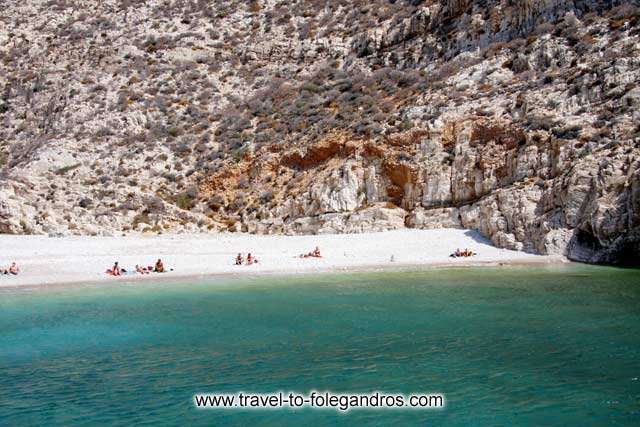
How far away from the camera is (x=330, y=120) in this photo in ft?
114

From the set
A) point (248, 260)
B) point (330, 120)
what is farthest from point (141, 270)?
point (330, 120)

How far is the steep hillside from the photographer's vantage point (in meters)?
24.0

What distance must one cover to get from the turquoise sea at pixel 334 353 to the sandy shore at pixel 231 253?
508cm

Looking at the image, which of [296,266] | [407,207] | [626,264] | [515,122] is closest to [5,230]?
[296,266]

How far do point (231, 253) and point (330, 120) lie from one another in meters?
13.8

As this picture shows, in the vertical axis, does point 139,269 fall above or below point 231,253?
below

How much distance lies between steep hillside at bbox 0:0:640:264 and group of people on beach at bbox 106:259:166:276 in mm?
8776

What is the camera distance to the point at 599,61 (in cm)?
2705

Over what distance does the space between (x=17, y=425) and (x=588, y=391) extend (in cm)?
684

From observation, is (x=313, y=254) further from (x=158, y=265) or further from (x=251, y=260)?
(x=158, y=265)

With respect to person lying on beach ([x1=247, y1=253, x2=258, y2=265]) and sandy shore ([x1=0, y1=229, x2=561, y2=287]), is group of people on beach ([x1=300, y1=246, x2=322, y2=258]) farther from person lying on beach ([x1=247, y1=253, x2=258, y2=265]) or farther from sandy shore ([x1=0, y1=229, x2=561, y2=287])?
person lying on beach ([x1=247, y1=253, x2=258, y2=265])

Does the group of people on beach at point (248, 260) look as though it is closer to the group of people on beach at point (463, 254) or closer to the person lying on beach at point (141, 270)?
the person lying on beach at point (141, 270)

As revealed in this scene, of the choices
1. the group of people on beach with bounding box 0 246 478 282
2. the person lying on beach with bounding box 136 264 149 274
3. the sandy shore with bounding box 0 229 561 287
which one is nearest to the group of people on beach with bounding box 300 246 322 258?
the group of people on beach with bounding box 0 246 478 282

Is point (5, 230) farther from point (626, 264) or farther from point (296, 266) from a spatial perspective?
point (626, 264)
